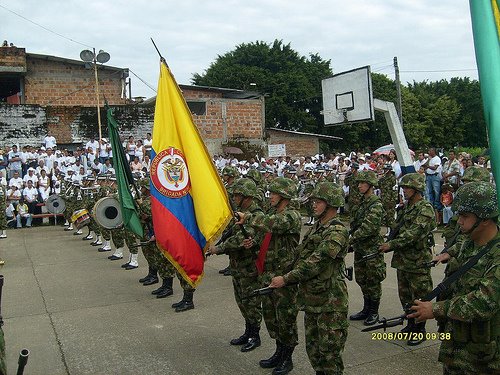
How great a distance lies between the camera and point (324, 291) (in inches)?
180

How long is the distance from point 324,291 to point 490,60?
2.70 metres

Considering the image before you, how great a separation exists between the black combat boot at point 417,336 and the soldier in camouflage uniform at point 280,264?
61.8 inches

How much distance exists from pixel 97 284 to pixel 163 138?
473 centimetres

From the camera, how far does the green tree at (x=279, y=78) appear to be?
48.0 metres

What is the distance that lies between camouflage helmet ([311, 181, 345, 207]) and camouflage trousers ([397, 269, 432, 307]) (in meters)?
1.89

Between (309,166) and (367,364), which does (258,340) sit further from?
(309,166)

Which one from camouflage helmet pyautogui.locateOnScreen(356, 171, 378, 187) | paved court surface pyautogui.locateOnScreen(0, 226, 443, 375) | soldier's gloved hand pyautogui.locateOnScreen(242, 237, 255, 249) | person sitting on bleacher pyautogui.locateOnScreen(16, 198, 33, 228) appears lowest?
paved court surface pyautogui.locateOnScreen(0, 226, 443, 375)

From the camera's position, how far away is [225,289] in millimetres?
9031

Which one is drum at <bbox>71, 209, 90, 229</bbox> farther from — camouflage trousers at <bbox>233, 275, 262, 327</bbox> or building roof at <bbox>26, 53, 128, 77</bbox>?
building roof at <bbox>26, 53, 128, 77</bbox>

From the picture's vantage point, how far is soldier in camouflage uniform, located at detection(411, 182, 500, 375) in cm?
319

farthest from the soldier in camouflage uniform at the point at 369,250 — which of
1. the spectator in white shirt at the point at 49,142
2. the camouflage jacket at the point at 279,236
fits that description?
the spectator in white shirt at the point at 49,142

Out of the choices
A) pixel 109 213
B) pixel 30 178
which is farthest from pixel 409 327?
pixel 30 178

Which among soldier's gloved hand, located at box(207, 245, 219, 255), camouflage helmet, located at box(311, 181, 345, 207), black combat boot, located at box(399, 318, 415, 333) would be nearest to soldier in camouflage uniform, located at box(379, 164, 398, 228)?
black combat boot, located at box(399, 318, 415, 333)

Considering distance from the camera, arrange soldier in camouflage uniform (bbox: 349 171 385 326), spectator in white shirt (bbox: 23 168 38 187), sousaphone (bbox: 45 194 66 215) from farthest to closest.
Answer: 1. spectator in white shirt (bbox: 23 168 38 187)
2. sousaphone (bbox: 45 194 66 215)
3. soldier in camouflage uniform (bbox: 349 171 385 326)
